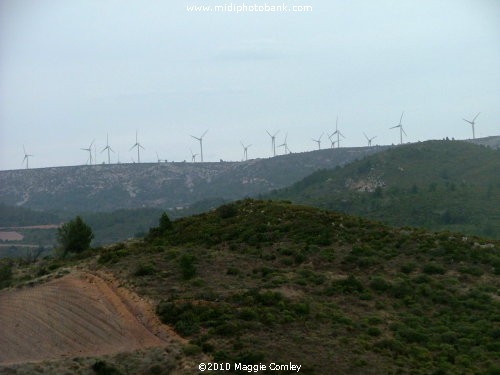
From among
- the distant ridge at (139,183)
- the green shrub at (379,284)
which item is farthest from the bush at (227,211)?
the distant ridge at (139,183)

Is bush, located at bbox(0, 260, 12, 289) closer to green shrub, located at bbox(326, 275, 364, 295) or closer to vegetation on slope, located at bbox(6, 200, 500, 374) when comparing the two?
vegetation on slope, located at bbox(6, 200, 500, 374)

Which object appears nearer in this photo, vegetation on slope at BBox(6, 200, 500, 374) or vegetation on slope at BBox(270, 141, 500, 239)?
vegetation on slope at BBox(6, 200, 500, 374)

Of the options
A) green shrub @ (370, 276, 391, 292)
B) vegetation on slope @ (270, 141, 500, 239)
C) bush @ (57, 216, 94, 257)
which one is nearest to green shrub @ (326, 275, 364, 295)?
green shrub @ (370, 276, 391, 292)

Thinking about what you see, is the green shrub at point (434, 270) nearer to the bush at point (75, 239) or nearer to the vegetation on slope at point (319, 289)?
the vegetation on slope at point (319, 289)

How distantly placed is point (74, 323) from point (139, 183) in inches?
6373

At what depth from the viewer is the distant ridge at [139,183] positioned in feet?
568

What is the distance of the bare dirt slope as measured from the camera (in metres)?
26.6

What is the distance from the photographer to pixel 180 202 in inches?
6900

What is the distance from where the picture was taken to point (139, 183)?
619 ft

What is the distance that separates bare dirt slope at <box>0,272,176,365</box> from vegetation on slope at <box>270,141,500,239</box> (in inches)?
1987

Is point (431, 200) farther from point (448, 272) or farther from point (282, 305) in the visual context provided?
point (282, 305)

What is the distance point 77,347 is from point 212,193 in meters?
150

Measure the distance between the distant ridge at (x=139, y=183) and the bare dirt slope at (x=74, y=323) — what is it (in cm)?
13529

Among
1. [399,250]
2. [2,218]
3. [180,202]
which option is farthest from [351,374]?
[180,202]
